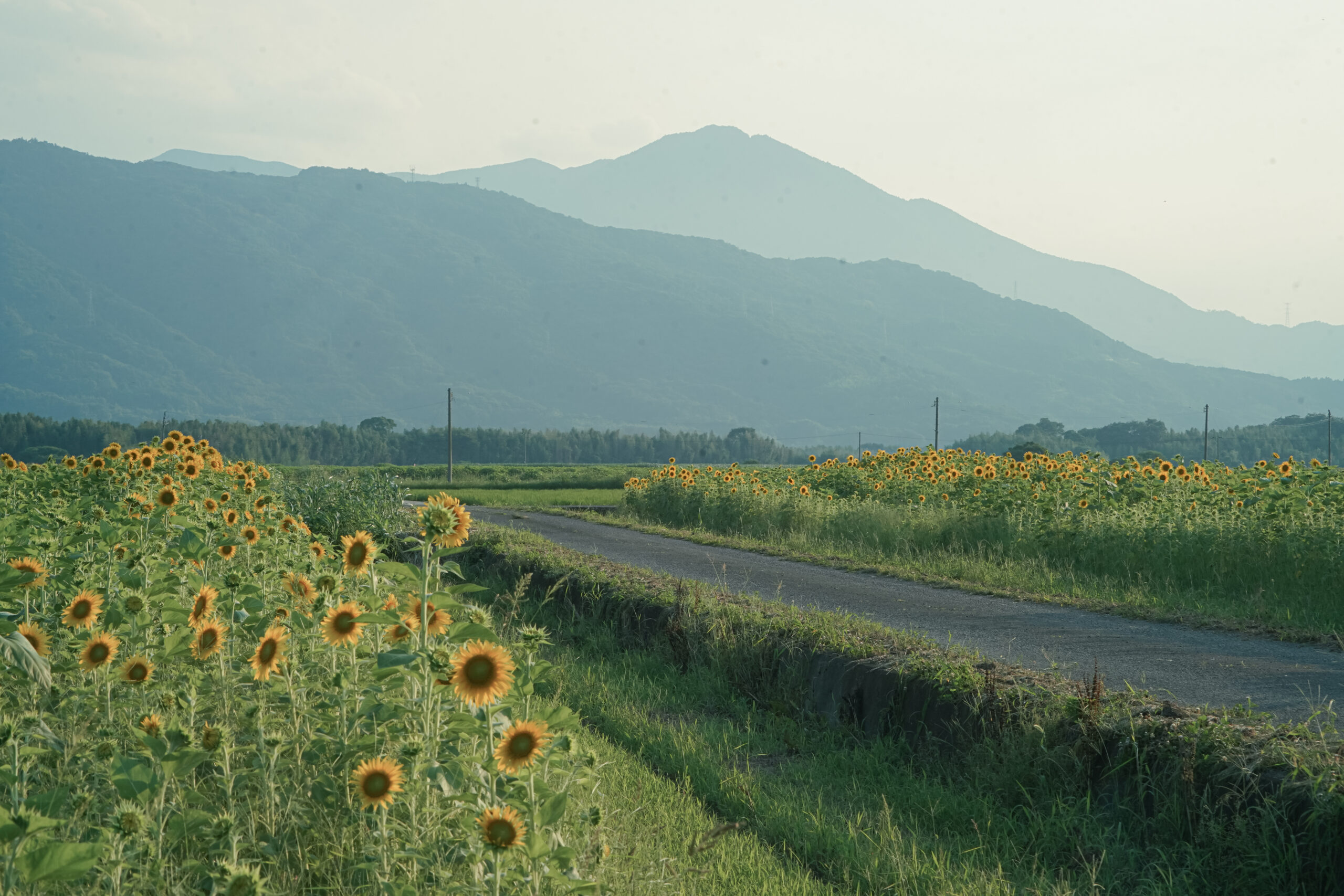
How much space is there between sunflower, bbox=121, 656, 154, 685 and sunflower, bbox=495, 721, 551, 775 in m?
1.33

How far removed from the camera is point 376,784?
2.68 m

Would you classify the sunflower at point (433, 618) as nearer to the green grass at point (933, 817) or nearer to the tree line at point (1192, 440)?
the green grass at point (933, 817)

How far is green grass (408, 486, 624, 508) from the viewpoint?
31.4 m

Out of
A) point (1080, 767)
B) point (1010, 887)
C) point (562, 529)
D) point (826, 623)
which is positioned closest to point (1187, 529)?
point (826, 623)

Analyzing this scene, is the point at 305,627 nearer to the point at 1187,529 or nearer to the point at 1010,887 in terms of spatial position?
the point at 1010,887

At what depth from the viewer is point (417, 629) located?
3.21m

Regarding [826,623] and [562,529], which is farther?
[562,529]

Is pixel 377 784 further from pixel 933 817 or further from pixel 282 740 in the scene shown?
pixel 933 817

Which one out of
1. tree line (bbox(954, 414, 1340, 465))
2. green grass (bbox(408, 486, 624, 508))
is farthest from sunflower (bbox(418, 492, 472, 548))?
tree line (bbox(954, 414, 1340, 465))

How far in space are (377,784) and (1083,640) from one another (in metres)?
5.95

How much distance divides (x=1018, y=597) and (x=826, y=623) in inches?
123

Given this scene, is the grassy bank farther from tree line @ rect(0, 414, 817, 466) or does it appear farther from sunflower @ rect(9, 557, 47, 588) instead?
tree line @ rect(0, 414, 817, 466)

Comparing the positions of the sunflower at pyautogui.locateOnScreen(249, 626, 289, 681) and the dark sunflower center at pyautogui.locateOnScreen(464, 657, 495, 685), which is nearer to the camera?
the dark sunflower center at pyautogui.locateOnScreen(464, 657, 495, 685)

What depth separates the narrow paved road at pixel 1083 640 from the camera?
5.81m
